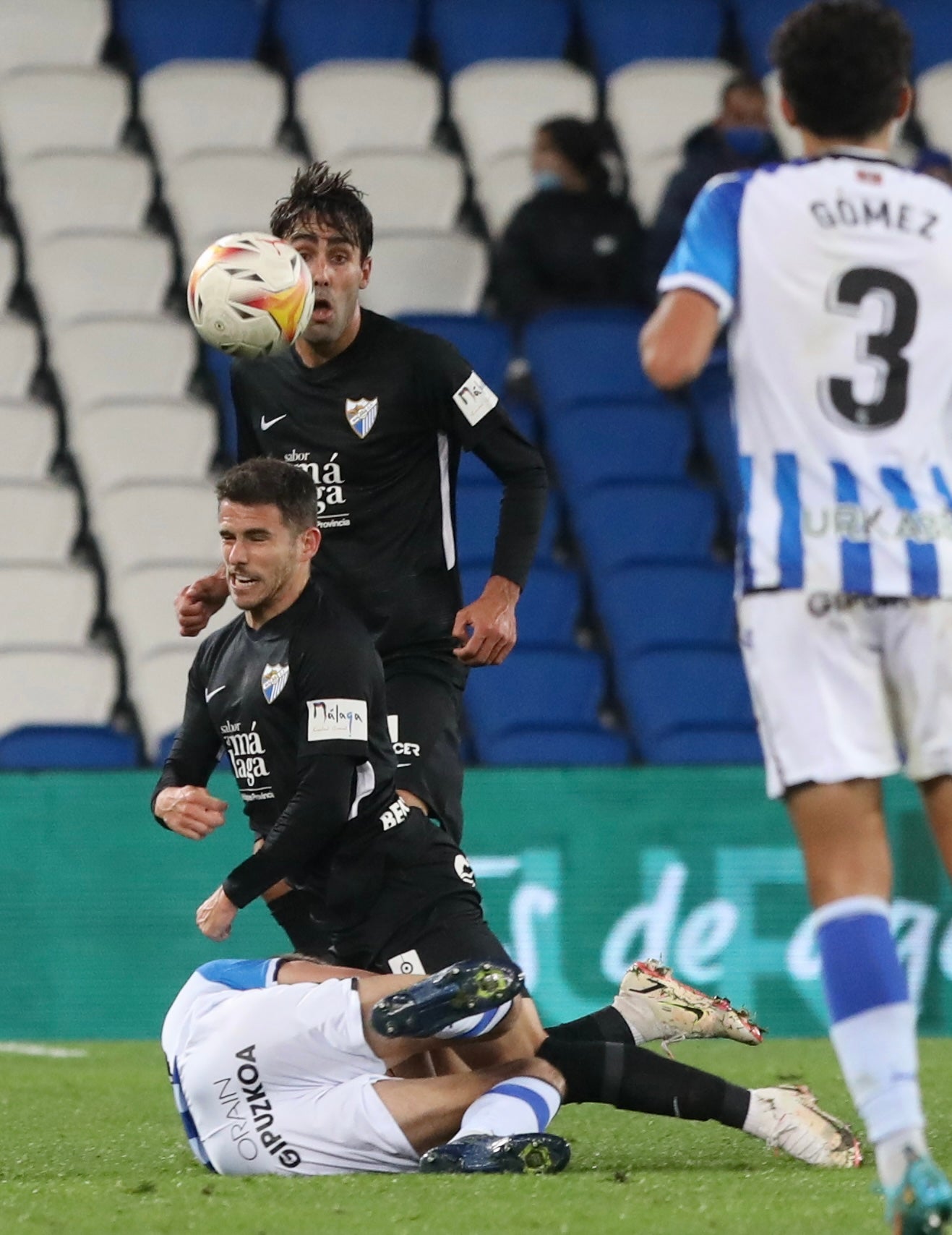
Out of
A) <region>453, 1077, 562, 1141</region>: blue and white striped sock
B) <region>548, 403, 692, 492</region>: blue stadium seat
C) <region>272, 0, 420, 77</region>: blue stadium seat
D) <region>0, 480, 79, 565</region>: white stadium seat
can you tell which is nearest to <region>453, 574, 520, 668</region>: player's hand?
<region>453, 1077, 562, 1141</region>: blue and white striped sock

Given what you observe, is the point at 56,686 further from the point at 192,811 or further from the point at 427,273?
the point at 192,811

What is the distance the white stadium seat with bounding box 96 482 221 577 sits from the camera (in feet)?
33.1

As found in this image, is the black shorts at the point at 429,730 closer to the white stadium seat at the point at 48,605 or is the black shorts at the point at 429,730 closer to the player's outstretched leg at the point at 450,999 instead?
the player's outstretched leg at the point at 450,999

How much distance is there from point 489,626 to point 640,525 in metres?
5.06

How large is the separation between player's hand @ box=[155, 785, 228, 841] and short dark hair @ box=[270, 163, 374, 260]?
4.30 feet

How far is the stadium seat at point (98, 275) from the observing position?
35.6 feet

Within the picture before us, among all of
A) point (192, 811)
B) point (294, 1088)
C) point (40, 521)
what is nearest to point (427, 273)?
point (40, 521)

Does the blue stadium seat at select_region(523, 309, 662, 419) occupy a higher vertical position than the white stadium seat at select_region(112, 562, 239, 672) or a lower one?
higher

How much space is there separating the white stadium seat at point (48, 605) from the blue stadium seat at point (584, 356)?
88.3 inches

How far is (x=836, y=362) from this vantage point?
11.2 ft

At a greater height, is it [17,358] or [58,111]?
[58,111]

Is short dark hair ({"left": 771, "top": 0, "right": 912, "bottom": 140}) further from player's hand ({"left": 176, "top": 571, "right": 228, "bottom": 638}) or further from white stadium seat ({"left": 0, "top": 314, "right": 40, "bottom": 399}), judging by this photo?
white stadium seat ({"left": 0, "top": 314, "right": 40, "bottom": 399})

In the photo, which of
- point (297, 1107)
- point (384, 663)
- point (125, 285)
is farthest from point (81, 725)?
point (297, 1107)

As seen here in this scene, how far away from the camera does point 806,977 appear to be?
316 inches
